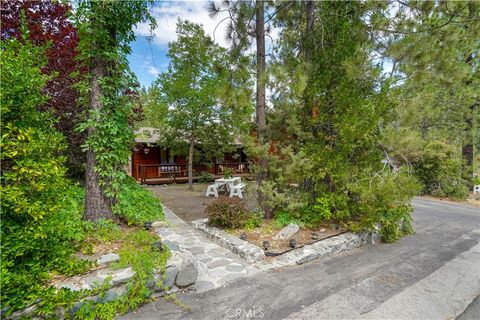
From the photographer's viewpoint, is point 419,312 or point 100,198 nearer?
point 419,312

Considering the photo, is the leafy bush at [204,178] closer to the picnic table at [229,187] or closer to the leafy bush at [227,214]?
the picnic table at [229,187]

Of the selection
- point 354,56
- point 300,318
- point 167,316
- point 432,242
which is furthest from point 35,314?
point 432,242

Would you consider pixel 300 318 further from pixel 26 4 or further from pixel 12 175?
pixel 26 4

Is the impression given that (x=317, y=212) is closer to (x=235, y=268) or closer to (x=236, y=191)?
(x=235, y=268)

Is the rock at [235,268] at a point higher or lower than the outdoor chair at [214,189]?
lower

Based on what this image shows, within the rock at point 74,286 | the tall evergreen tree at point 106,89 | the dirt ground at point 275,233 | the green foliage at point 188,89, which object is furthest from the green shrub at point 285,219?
the green foliage at point 188,89

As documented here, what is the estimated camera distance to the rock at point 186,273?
121 inches

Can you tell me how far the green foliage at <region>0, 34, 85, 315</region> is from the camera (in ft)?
6.97

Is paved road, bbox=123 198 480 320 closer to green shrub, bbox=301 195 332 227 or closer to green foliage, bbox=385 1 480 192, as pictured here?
green shrub, bbox=301 195 332 227

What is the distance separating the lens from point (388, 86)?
508cm

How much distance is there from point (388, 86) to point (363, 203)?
254cm

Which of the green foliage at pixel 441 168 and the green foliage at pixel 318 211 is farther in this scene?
the green foliage at pixel 441 168

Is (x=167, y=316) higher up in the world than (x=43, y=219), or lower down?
lower down

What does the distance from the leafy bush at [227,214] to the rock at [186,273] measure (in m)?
1.91
